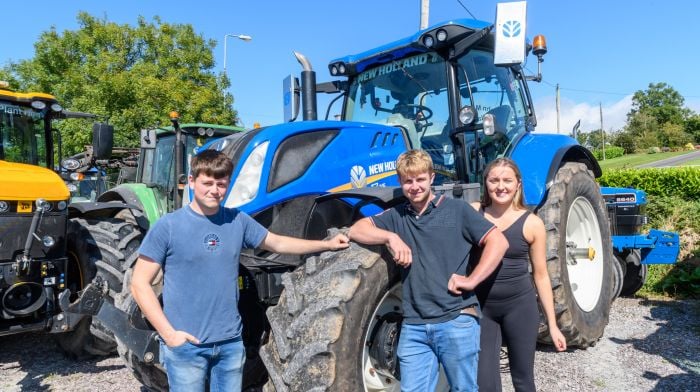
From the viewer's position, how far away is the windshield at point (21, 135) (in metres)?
4.99

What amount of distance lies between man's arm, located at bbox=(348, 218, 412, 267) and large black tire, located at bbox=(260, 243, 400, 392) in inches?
4.2

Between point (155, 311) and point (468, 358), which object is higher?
point (155, 311)

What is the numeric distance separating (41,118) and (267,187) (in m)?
3.36

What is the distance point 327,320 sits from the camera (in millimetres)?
2523

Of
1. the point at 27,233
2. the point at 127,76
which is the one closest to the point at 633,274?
the point at 27,233

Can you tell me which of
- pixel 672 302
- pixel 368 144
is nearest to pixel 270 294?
pixel 368 144

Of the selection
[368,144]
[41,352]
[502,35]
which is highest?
[502,35]

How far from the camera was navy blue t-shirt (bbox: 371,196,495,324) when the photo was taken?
2.47m

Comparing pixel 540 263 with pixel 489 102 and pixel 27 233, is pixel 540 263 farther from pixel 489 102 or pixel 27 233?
pixel 27 233

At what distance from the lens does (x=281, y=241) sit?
2.71 metres

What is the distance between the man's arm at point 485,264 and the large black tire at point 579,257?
5.27 ft

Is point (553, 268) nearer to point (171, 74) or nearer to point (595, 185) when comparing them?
point (595, 185)

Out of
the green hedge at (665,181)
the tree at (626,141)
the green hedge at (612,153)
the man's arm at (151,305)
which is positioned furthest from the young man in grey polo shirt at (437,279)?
the tree at (626,141)

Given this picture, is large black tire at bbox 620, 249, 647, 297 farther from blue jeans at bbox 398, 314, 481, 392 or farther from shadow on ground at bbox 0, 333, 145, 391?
shadow on ground at bbox 0, 333, 145, 391
